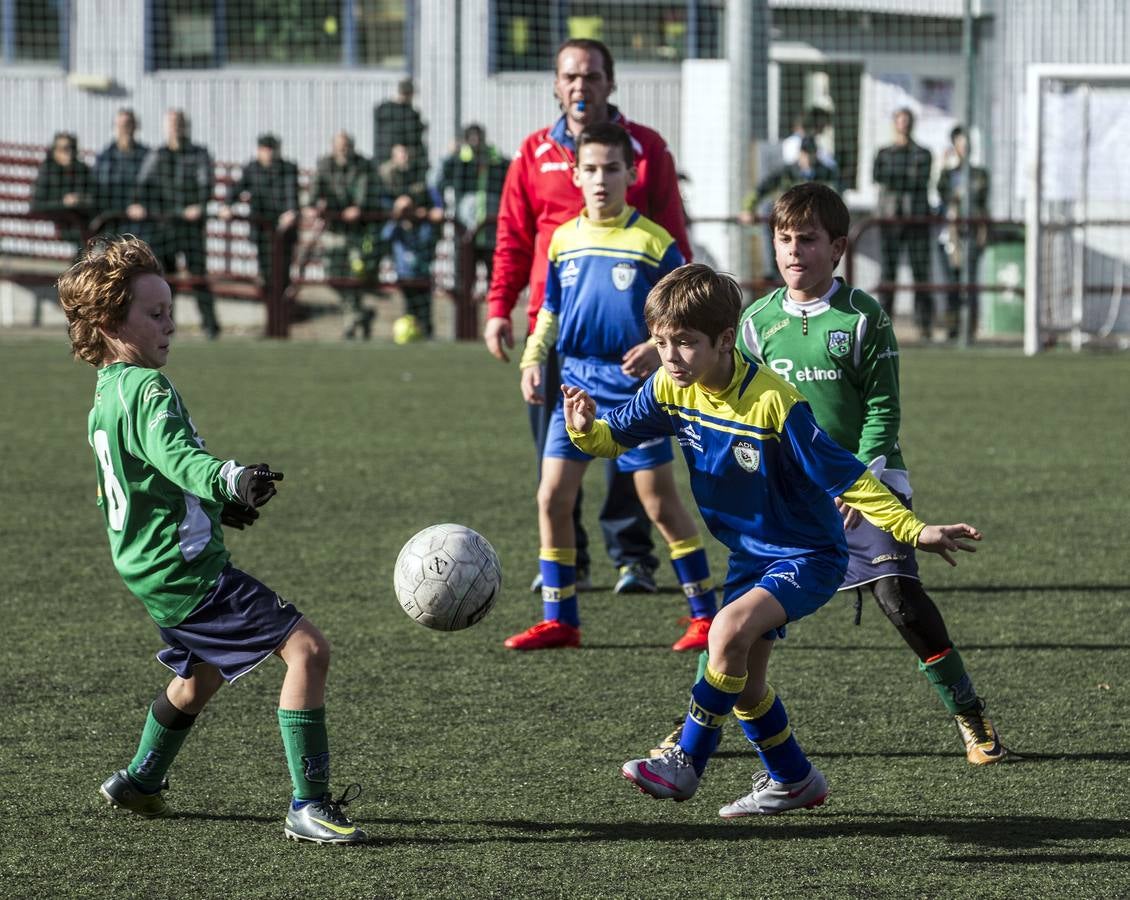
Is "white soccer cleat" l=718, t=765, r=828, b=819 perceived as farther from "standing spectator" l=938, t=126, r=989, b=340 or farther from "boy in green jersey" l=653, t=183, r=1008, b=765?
"standing spectator" l=938, t=126, r=989, b=340

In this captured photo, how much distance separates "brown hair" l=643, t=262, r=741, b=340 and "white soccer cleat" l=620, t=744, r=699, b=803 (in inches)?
36.1

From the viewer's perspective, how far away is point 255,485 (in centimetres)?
335

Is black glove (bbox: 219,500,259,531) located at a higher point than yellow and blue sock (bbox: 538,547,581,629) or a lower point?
higher

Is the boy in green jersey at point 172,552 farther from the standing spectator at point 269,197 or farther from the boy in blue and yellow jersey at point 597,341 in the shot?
the standing spectator at point 269,197

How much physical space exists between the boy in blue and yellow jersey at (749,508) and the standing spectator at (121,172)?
14247 millimetres

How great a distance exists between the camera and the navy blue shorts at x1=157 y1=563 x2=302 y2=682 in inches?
150

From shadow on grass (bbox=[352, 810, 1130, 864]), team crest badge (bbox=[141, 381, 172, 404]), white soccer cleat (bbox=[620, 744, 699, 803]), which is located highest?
team crest badge (bbox=[141, 381, 172, 404])

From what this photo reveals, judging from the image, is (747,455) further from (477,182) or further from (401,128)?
(401,128)

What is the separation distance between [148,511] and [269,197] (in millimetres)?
14569

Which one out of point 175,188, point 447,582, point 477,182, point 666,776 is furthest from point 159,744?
point 477,182

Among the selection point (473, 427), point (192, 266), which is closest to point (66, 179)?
point (192, 266)

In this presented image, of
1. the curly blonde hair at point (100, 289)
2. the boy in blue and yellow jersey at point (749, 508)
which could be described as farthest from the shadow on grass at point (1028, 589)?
the curly blonde hair at point (100, 289)

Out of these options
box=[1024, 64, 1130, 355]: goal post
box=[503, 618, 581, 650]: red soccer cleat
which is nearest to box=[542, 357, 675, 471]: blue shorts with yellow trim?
box=[503, 618, 581, 650]: red soccer cleat

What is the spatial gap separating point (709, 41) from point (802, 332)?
1854cm
